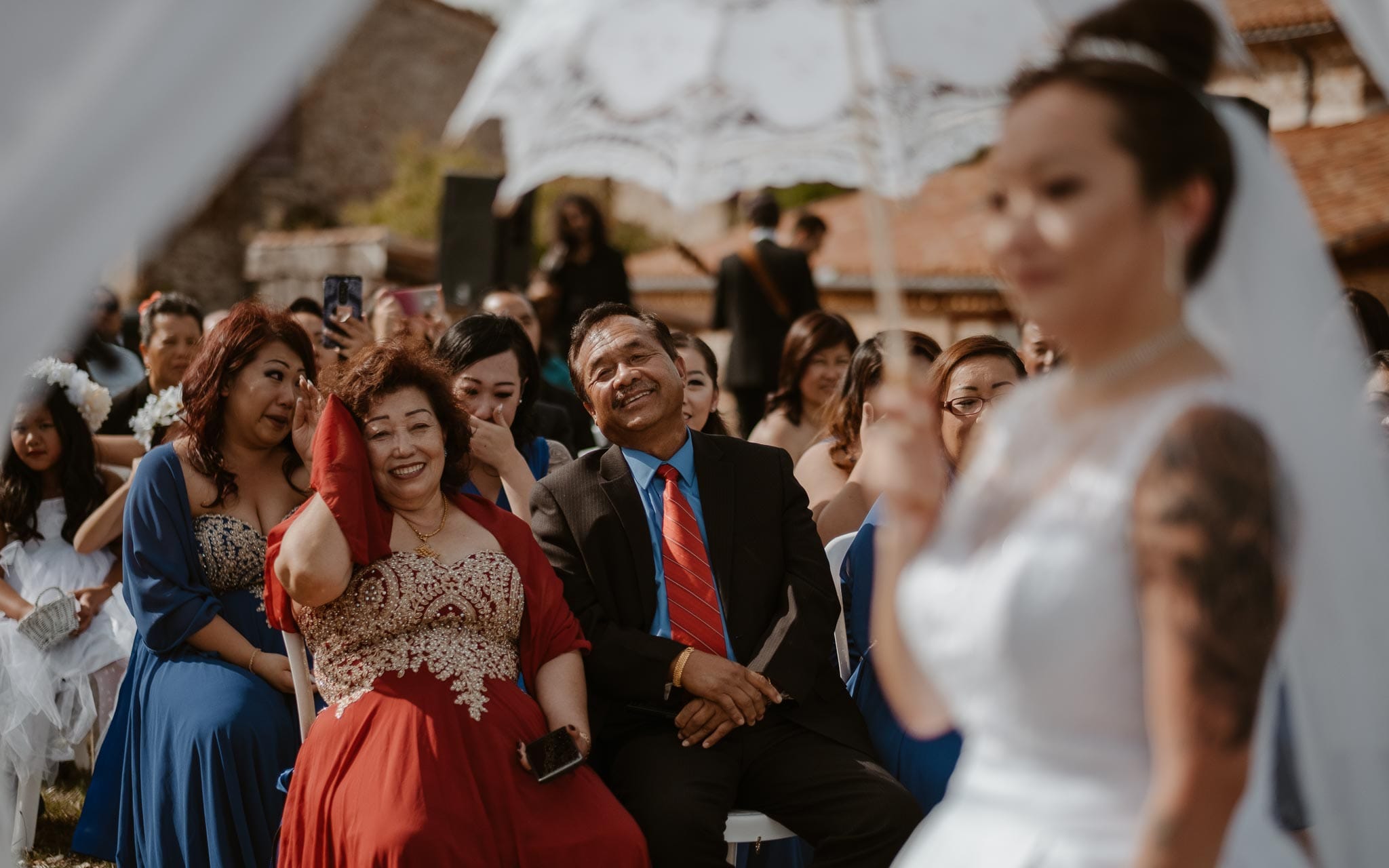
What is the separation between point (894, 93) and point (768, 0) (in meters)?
0.43

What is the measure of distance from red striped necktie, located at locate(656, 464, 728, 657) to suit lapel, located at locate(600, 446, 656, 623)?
0.14ft

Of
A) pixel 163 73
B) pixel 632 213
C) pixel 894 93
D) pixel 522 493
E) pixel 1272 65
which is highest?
pixel 632 213

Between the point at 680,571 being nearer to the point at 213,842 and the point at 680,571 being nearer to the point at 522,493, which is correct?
the point at 522,493

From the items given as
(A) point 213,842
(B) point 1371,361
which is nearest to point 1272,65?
(B) point 1371,361

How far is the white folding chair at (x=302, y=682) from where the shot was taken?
353cm

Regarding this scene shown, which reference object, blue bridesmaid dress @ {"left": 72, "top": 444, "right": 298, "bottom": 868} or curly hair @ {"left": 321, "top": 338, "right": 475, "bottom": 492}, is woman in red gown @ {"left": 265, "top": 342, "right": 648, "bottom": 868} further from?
blue bridesmaid dress @ {"left": 72, "top": 444, "right": 298, "bottom": 868}

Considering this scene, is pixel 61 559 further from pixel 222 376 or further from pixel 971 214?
pixel 971 214

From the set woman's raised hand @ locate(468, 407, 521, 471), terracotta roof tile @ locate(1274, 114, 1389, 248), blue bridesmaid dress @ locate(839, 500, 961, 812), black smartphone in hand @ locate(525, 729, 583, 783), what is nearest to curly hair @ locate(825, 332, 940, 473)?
blue bridesmaid dress @ locate(839, 500, 961, 812)

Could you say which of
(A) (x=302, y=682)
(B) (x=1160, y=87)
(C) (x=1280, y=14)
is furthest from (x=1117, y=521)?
(C) (x=1280, y=14)

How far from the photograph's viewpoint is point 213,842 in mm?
3561

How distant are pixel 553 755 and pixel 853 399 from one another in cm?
191

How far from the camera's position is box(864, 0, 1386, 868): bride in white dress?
58.0 inches

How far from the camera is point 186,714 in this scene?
3678 millimetres

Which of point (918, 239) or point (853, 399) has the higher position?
point (918, 239)
